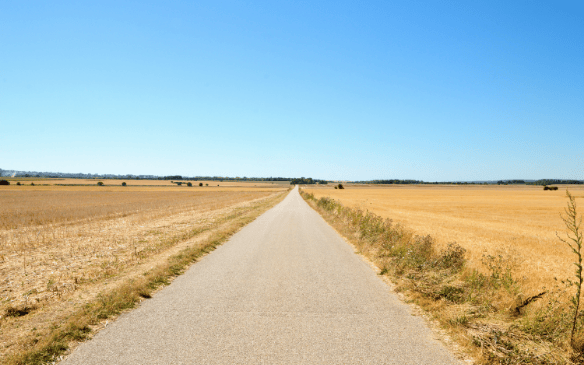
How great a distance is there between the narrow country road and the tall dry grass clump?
1.99ft

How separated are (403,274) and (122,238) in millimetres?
14018

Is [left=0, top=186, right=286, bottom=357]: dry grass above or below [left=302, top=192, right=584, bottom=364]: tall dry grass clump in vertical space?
below

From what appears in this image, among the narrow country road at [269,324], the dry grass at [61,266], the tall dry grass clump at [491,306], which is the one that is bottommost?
the dry grass at [61,266]

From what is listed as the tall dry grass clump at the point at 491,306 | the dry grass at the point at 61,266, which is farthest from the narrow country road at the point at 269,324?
the dry grass at the point at 61,266

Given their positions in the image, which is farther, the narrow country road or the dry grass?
the dry grass

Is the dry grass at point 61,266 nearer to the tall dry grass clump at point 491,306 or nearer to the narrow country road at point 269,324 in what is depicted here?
the narrow country road at point 269,324

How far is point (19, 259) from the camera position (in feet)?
38.3

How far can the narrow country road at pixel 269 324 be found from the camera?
14.8ft

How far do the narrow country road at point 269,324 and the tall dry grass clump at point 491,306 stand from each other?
1.99 ft

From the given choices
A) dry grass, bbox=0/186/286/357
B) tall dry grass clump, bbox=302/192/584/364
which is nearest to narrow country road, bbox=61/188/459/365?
tall dry grass clump, bbox=302/192/584/364

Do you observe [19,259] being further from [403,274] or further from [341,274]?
[403,274]

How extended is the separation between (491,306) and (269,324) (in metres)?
4.44

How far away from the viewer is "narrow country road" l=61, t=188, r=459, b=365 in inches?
177

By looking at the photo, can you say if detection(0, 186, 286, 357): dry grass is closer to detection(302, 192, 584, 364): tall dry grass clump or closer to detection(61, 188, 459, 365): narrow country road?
detection(61, 188, 459, 365): narrow country road
